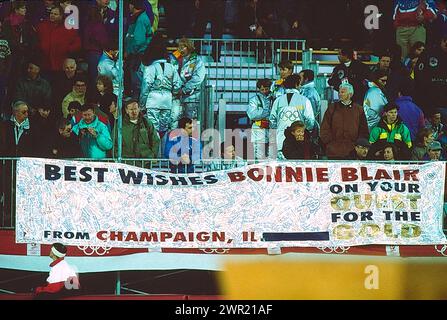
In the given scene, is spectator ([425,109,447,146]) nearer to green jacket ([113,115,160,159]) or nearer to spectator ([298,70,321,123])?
spectator ([298,70,321,123])

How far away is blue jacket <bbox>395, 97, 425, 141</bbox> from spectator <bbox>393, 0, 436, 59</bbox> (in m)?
0.99

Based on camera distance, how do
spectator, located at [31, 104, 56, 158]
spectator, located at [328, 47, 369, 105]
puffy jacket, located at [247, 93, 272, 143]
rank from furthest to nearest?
1. spectator, located at [328, 47, 369, 105]
2. puffy jacket, located at [247, 93, 272, 143]
3. spectator, located at [31, 104, 56, 158]

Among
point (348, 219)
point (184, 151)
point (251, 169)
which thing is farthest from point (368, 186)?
point (184, 151)

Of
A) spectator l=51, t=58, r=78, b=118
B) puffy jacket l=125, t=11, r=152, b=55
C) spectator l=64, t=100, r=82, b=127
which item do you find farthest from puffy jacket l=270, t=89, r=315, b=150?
spectator l=51, t=58, r=78, b=118

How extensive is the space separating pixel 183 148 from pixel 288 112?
50.9 inches

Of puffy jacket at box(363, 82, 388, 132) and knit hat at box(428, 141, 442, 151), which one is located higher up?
puffy jacket at box(363, 82, 388, 132)

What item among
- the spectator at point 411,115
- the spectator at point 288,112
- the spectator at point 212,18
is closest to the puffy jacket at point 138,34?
the spectator at point 212,18

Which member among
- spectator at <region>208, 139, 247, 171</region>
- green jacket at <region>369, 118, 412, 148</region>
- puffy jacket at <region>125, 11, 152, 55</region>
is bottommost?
spectator at <region>208, 139, 247, 171</region>

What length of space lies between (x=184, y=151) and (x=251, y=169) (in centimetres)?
81

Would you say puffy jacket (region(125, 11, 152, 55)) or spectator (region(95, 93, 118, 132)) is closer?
spectator (region(95, 93, 118, 132))

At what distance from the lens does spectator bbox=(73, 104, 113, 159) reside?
11.4 metres

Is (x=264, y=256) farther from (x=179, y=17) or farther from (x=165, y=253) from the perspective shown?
(x=179, y=17)

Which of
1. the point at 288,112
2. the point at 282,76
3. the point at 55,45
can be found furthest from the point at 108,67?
the point at 288,112

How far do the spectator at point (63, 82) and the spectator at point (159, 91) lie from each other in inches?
33.0
